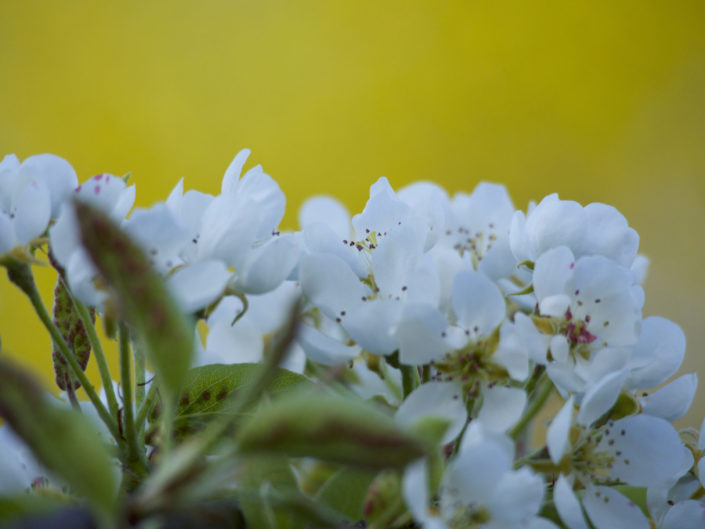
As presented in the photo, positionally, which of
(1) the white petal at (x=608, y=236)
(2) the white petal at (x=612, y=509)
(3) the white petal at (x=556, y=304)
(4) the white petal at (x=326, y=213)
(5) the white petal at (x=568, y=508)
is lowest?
(5) the white petal at (x=568, y=508)

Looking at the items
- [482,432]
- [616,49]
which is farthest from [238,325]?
[616,49]

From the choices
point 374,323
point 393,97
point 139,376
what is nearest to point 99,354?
point 139,376

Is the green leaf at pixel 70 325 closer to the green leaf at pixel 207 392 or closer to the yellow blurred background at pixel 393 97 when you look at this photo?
the green leaf at pixel 207 392

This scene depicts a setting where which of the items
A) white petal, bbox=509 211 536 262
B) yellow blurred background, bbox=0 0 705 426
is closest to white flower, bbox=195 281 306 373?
white petal, bbox=509 211 536 262

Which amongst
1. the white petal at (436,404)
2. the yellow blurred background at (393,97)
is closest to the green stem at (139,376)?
the white petal at (436,404)

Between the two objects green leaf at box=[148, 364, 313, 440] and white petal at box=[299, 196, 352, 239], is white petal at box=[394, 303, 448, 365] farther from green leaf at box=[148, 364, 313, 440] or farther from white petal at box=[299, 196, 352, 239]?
white petal at box=[299, 196, 352, 239]

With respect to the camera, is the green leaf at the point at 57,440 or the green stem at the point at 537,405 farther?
the green stem at the point at 537,405
